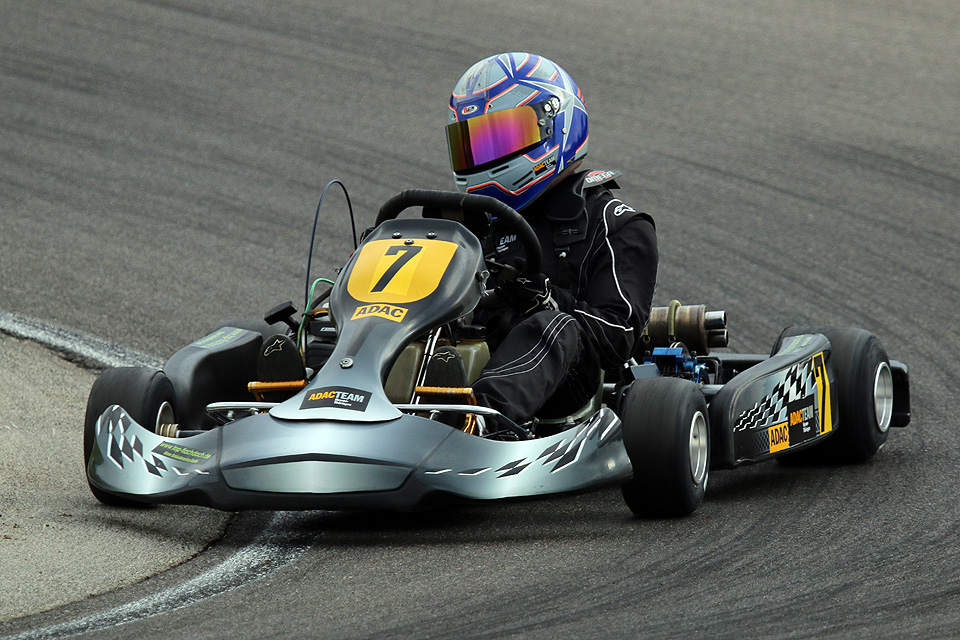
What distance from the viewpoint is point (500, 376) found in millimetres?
4348

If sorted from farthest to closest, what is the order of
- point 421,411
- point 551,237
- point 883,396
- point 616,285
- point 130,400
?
point 883,396, point 551,237, point 616,285, point 130,400, point 421,411

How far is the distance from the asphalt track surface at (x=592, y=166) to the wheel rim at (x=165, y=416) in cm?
44

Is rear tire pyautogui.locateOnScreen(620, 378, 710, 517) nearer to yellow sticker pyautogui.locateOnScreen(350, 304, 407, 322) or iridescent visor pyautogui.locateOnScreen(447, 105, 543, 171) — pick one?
yellow sticker pyautogui.locateOnScreen(350, 304, 407, 322)

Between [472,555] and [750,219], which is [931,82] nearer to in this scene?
[750,219]

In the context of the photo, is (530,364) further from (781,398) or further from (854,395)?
(854,395)

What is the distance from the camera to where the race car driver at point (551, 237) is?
14.9 feet

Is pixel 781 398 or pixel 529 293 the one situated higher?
pixel 529 293

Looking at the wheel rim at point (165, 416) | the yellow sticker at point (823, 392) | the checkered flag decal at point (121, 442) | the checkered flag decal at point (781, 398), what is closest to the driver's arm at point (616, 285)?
the checkered flag decal at point (781, 398)

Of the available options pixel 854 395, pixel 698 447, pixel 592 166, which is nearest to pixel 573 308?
pixel 698 447

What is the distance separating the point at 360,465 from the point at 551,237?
4.91 ft

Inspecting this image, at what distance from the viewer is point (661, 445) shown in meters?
4.29

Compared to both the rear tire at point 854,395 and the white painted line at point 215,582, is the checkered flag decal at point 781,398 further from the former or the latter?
the white painted line at point 215,582

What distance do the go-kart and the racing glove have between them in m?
0.05

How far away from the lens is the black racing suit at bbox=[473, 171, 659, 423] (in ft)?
14.4
